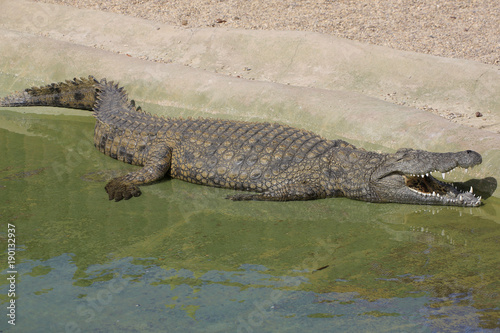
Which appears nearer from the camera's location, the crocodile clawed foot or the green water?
the green water

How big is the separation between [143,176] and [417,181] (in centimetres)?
280

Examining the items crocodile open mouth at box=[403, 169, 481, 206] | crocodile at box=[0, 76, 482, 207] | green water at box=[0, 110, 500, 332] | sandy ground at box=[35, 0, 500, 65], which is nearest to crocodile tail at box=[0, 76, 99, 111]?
crocodile at box=[0, 76, 482, 207]

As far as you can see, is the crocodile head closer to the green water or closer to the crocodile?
the crocodile

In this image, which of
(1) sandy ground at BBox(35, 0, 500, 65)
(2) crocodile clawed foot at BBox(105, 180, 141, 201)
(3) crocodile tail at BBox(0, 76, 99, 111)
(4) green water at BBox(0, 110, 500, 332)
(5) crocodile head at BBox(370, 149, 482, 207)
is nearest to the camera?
(4) green water at BBox(0, 110, 500, 332)

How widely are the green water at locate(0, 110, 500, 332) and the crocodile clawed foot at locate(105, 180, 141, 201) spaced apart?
8 cm

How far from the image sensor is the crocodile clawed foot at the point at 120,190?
564 centimetres

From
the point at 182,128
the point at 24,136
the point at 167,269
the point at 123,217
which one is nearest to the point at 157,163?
the point at 182,128

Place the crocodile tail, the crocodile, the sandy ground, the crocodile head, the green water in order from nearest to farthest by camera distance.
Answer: the green water → the crocodile head → the crocodile → the crocodile tail → the sandy ground

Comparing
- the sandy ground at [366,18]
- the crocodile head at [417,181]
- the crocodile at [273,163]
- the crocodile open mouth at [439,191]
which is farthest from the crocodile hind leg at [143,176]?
the sandy ground at [366,18]

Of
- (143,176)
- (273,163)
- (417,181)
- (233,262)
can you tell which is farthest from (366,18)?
(233,262)

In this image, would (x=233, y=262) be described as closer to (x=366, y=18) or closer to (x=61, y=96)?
(x=61, y=96)

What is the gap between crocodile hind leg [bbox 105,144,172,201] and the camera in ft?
18.7

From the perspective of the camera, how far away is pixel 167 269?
437cm

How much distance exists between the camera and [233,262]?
449cm
